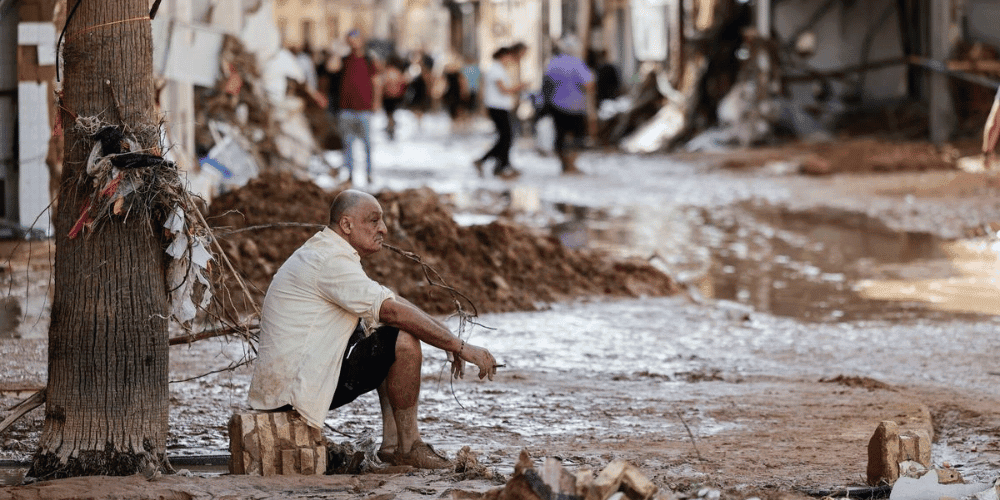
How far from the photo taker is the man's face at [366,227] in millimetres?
5453

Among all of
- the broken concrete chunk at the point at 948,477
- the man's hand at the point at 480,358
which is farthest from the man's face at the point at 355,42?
the broken concrete chunk at the point at 948,477

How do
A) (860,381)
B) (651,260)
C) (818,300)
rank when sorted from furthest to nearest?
(651,260)
(818,300)
(860,381)

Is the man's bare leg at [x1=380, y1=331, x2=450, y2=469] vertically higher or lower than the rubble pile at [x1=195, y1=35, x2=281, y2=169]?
lower

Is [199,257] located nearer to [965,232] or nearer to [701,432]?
[701,432]

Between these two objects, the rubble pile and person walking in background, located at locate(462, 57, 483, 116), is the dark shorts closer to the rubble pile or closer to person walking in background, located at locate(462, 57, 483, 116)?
the rubble pile

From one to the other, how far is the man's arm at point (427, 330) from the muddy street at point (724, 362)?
1.46ft

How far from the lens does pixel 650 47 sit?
34375 mm

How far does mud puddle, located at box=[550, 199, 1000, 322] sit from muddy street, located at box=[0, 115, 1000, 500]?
0.12ft

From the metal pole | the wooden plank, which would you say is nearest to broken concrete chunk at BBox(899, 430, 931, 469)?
the wooden plank

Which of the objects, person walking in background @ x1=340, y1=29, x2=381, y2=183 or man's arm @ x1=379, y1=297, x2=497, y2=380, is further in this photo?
person walking in background @ x1=340, y1=29, x2=381, y2=183

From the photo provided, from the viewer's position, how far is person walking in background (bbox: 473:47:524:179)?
68.0 feet

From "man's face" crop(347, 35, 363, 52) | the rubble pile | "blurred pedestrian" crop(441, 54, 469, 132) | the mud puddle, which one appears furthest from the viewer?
"blurred pedestrian" crop(441, 54, 469, 132)

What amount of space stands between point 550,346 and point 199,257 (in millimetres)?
3741

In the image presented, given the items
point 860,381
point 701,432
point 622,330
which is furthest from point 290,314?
point 622,330
